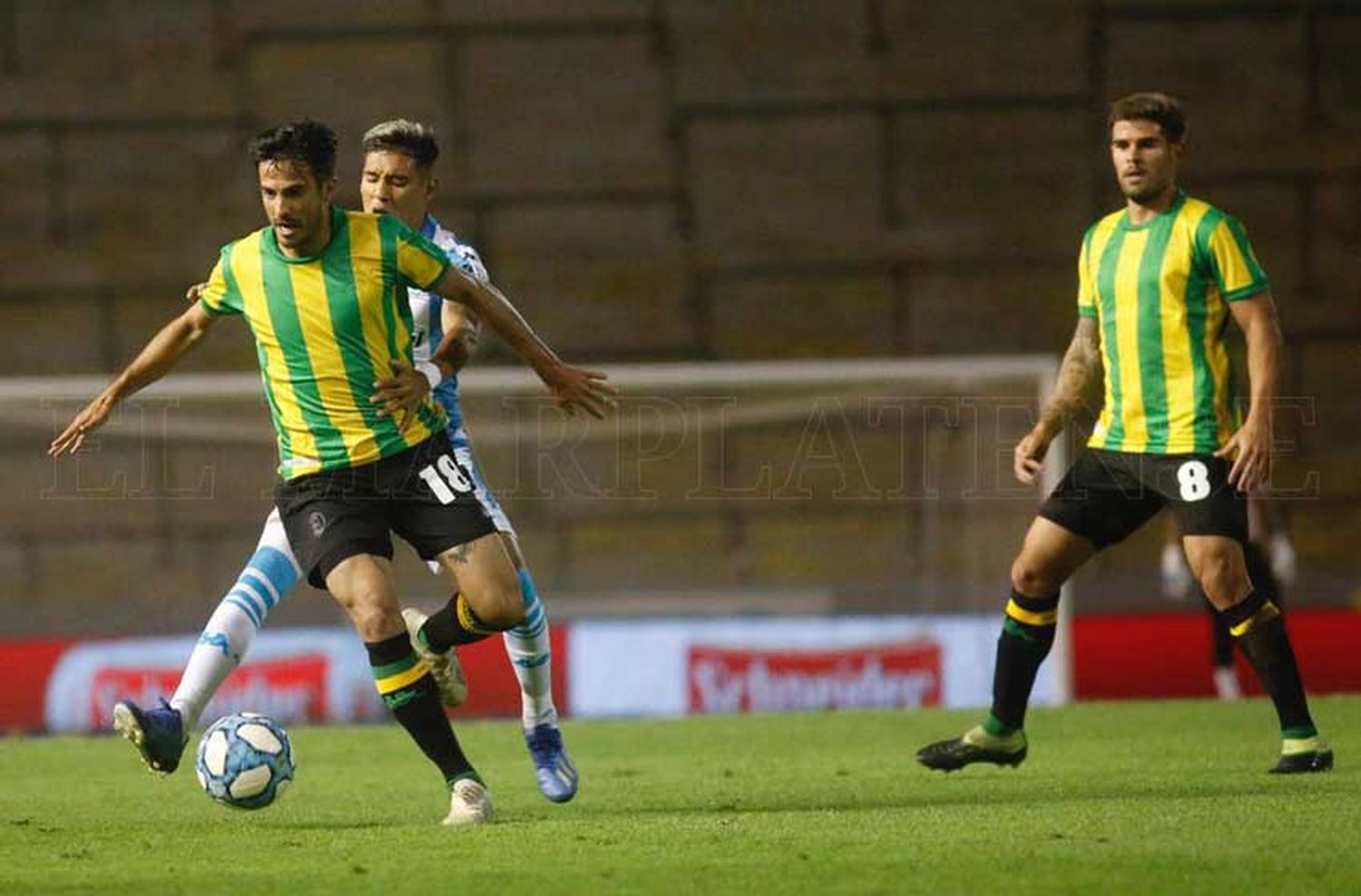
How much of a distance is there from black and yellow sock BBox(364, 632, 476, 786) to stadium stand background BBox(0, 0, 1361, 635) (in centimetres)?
907

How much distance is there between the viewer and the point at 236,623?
236 inches

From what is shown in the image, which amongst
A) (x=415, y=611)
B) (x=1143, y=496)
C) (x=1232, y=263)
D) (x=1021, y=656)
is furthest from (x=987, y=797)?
(x=415, y=611)

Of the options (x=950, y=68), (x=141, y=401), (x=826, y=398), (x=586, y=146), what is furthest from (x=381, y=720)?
(x=950, y=68)

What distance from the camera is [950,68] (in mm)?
14852

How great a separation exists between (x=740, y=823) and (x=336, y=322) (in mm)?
1562

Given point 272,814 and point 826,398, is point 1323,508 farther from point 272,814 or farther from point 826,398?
point 272,814

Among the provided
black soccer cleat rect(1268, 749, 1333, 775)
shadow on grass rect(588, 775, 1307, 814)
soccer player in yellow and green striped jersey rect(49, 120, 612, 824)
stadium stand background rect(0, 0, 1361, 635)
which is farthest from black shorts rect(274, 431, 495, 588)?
stadium stand background rect(0, 0, 1361, 635)

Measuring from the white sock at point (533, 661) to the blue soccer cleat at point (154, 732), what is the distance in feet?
3.14

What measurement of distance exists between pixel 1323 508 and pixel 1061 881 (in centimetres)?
1075

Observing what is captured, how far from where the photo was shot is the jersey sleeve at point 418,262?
5523 millimetres

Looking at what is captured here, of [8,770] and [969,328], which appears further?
[969,328]

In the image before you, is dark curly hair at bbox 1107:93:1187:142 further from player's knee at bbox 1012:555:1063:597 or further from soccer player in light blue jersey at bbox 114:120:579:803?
soccer player in light blue jersey at bbox 114:120:579:803

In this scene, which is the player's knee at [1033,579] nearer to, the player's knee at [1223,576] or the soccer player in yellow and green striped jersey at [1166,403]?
the soccer player in yellow and green striped jersey at [1166,403]

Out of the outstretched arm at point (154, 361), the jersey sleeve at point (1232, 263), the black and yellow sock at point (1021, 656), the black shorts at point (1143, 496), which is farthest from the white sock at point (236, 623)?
the jersey sleeve at point (1232, 263)
